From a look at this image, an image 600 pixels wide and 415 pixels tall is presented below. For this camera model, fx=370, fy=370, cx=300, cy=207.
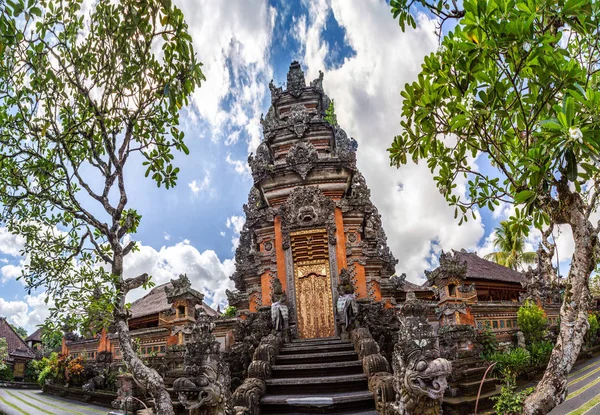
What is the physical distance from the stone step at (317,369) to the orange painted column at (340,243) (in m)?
3.17

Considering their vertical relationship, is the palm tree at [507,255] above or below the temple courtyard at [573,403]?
above

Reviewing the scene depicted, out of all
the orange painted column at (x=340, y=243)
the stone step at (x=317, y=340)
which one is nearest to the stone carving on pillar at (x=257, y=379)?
the stone step at (x=317, y=340)

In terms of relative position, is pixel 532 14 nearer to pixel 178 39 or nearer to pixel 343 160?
pixel 178 39

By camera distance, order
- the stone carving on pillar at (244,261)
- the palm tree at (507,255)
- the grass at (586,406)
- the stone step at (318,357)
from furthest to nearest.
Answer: the palm tree at (507,255) < the stone carving on pillar at (244,261) < the stone step at (318,357) < the grass at (586,406)

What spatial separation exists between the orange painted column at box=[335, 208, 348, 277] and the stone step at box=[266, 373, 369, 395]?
3646 mm

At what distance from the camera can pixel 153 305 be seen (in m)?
19.0

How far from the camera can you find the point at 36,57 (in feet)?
14.6

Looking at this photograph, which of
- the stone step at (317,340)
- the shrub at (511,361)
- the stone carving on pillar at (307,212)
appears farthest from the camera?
the stone carving on pillar at (307,212)

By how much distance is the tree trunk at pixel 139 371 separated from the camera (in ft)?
13.0

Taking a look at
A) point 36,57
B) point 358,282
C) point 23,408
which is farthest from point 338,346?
point 23,408

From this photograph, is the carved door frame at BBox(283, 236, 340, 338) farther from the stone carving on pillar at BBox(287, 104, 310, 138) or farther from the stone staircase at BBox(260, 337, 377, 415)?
the stone carving on pillar at BBox(287, 104, 310, 138)

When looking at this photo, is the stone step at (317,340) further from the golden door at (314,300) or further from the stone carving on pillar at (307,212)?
the stone carving on pillar at (307,212)

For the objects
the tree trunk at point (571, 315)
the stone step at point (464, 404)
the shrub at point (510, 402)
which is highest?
the tree trunk at point (571, 315)

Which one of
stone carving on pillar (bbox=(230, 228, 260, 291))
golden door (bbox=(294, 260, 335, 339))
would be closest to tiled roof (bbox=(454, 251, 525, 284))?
stone carving on pillar (bbox=(230, 228, 260, 291))
